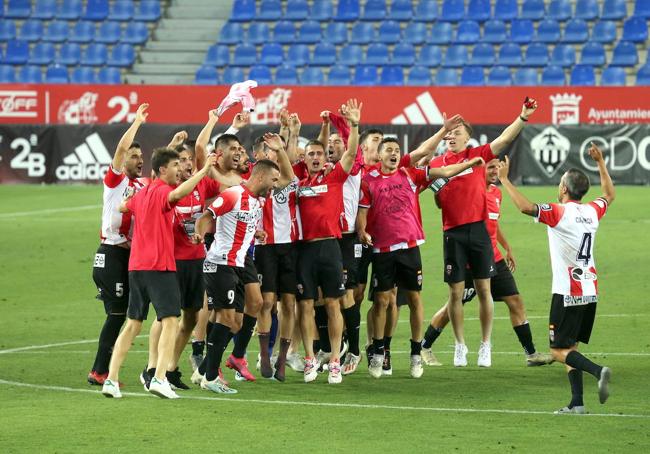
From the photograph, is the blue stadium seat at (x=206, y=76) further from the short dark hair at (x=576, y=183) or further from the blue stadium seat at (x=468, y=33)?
the short dark hair at (x=576, y=183)

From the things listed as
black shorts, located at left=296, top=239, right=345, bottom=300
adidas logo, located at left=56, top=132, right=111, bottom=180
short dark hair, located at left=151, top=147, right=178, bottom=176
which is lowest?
black shorts, located at left=296, top=239, right=345, bottom=300

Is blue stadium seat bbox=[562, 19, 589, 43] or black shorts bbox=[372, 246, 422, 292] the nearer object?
black shorts bbox=[372, 246, 422, 292]

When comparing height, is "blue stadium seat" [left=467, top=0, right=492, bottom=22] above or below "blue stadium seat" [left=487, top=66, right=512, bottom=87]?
above

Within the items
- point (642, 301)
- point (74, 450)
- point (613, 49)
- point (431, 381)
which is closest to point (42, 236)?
point (642, 301)

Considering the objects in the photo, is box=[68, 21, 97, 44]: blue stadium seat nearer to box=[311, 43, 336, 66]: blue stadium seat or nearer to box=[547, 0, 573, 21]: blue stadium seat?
box=[311, 43, 336, 66]: blue stadium seat

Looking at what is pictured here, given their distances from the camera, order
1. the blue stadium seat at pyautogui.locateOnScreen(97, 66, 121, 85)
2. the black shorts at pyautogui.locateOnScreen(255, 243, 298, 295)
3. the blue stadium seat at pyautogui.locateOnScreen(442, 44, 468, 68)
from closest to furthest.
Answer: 1. the black shorts at pyautogui.locateOnScreen(255, 243, 298, 295)
2. the blue stadium seat at pyautogui.locateOnScreen(442, 44, 468, 68)
3. the blue stadium seat at pyautogui.locateOnScreen(97, 66, 121, 85)

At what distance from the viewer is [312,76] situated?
3559 cm

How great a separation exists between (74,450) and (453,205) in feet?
18.3

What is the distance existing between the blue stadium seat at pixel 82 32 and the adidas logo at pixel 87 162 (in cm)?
819

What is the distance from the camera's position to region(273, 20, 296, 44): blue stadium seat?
123 feet

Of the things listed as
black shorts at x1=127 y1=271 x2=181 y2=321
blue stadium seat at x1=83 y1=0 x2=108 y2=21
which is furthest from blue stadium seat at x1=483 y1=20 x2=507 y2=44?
black shorts at x1=127 y1=271 x2=181 y2=321

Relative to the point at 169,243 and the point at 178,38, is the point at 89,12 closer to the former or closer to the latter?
the point at 178,38

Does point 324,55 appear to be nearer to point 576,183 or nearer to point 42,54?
point 42,54

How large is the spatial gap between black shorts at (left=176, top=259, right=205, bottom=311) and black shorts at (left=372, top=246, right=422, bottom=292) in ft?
5.86
